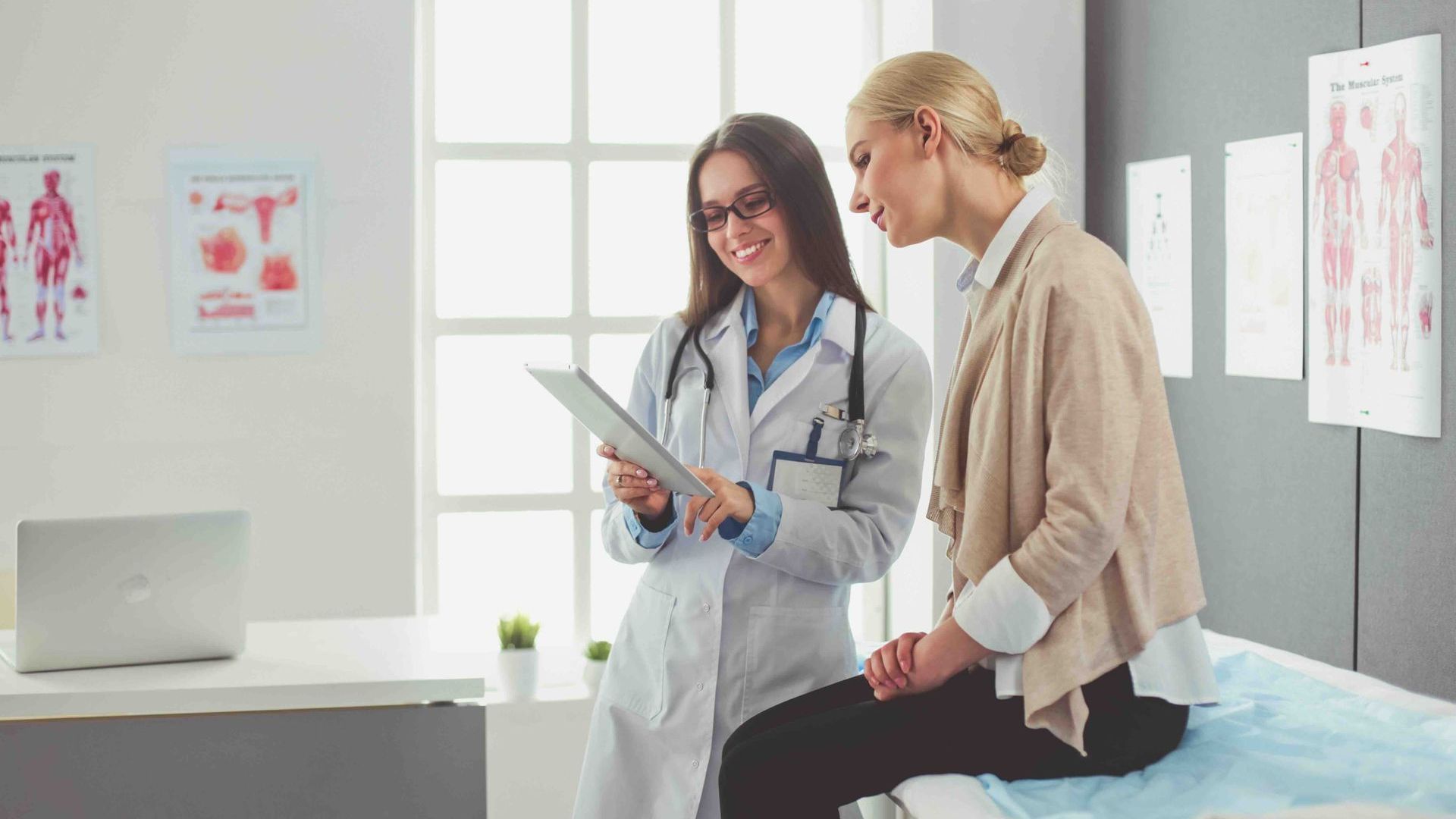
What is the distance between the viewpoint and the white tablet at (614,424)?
1718 mm

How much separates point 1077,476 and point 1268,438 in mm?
1441

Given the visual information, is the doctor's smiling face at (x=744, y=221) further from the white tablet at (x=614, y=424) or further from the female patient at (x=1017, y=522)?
the white tablet at (x=614, y=424)

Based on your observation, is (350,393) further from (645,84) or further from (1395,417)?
(1395,417)

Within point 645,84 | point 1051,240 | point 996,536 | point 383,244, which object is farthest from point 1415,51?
point 383,244

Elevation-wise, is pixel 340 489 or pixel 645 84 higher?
pixel 645 84

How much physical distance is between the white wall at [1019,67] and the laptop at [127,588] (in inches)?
79.3

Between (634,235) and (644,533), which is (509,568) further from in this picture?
(644,533)

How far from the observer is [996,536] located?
1.63 meters

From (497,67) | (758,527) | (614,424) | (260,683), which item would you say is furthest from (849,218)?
(260,683)

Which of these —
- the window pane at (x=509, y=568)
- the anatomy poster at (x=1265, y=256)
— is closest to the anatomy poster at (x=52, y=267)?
the window pane at (x=509, y=568)

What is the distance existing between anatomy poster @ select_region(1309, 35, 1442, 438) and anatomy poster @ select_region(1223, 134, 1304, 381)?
0.05 meters

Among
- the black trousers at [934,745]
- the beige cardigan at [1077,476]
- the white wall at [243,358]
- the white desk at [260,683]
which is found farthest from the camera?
the white wall at [243,358]

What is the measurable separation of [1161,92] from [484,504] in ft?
7.65

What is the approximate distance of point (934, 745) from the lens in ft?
5.43
